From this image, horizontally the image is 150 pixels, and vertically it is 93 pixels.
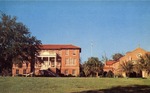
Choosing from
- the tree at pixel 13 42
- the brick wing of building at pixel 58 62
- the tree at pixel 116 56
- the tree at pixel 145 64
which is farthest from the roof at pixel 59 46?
the tree at pixel 116 56

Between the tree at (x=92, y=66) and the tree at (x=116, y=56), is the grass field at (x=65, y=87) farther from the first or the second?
the tree at (x=116, y=56)

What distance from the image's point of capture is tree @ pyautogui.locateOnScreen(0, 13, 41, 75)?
35.7 meters

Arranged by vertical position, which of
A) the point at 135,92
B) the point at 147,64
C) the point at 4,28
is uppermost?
the point at 4,28

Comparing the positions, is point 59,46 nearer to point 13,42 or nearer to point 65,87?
point 13,42

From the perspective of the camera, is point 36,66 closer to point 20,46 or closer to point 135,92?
point 20,46

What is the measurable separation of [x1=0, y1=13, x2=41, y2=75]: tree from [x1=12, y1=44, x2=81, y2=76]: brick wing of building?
3373 centimetres

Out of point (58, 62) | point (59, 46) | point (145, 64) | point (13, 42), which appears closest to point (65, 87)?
point (13, 42)

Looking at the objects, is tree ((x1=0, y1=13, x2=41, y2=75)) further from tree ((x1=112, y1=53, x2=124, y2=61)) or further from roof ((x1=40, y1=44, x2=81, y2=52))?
tree ((x1=112, y1=53, x2=124, y2=61))

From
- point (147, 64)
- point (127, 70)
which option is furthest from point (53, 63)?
point (147, 64)

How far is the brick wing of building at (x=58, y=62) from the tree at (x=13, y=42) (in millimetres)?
33731

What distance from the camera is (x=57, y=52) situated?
79.6m

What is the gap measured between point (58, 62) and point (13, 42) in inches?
1664

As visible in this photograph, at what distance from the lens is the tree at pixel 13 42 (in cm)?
3569

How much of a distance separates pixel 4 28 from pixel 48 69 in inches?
1485
